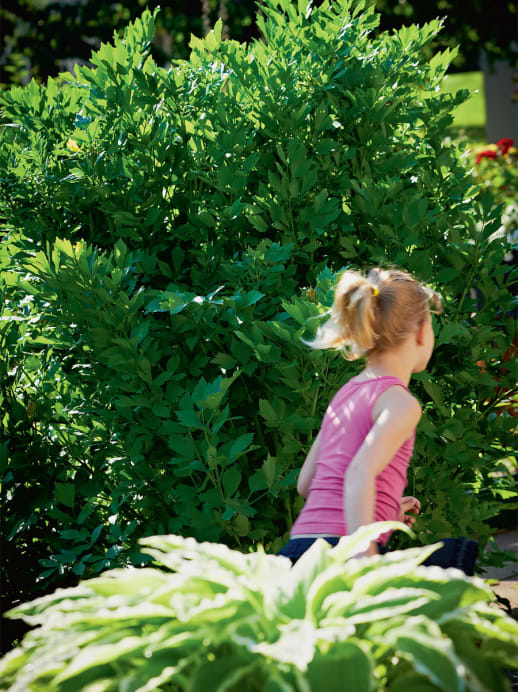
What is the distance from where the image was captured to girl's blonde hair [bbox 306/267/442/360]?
2455 mm

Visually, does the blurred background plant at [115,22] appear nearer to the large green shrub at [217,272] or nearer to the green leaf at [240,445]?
the large green shrub at [217,272]

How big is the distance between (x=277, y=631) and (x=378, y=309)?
104cm

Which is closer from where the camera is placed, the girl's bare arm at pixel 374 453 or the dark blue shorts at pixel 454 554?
the girl's bare arm at pixel 374 453

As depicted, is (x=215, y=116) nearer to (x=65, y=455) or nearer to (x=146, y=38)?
(x=146, y=38)

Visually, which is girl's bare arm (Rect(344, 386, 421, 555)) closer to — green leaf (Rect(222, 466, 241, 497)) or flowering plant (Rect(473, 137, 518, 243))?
green leaf (Rect(222, 466, 241, 497))

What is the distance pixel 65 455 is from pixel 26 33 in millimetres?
16125

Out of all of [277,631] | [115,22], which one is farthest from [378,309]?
[115,22]

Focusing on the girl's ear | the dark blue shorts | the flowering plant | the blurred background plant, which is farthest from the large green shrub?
the blurred background plant

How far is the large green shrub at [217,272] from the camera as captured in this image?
2826mm

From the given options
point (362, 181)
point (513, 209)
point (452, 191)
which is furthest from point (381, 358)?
point (513, 209)

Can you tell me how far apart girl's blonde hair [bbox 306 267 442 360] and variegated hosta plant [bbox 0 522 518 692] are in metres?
0.71

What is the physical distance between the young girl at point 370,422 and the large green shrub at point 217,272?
23cm

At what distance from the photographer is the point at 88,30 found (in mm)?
17125

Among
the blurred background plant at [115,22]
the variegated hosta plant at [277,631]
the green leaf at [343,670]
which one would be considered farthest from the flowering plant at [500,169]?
the green leaf at [343,670]
